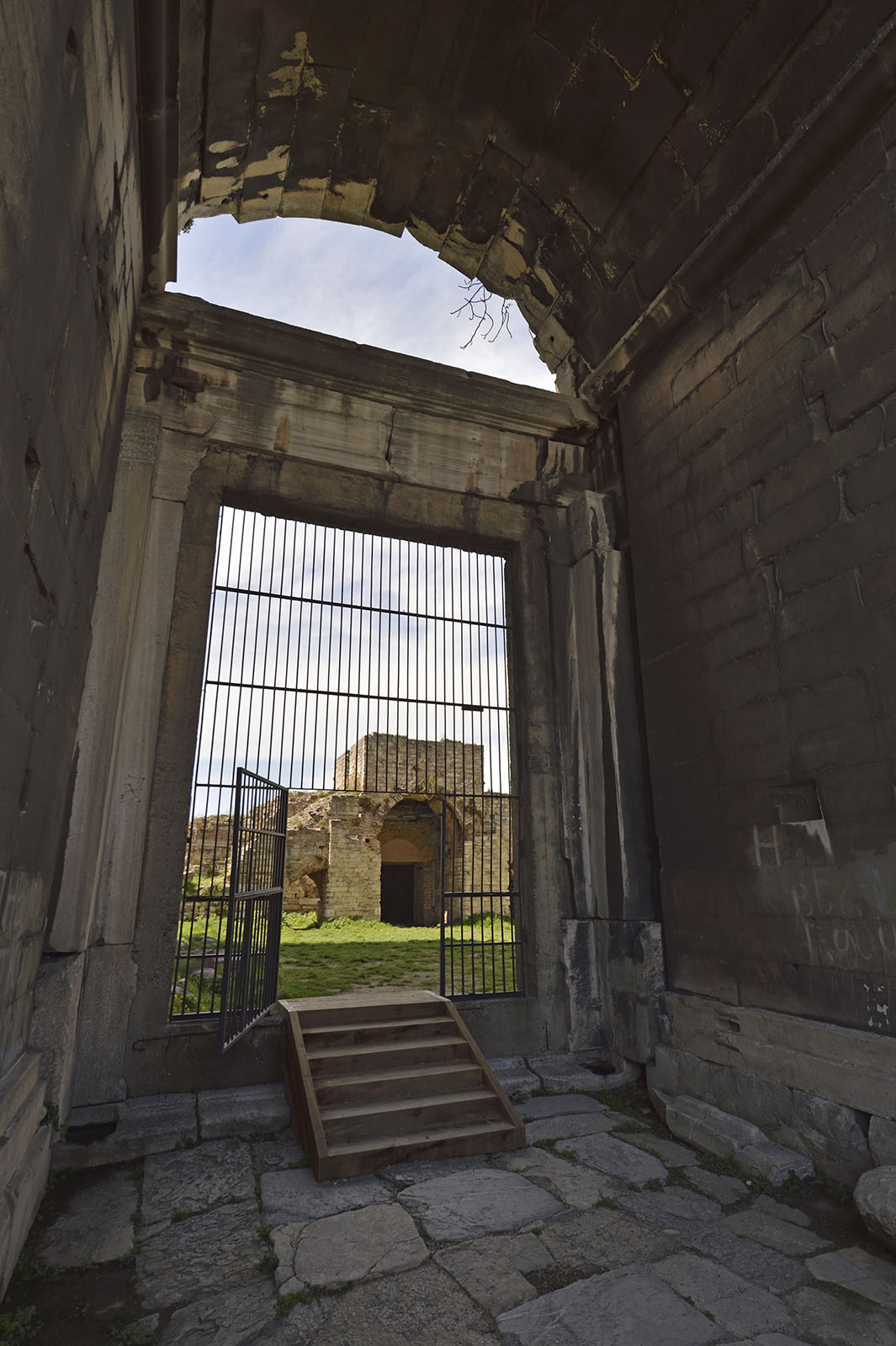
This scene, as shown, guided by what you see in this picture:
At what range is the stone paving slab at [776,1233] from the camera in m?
2.88

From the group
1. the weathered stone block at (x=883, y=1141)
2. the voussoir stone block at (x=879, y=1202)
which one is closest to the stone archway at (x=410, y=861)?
the weathered stone block at (x=883, y=1141)

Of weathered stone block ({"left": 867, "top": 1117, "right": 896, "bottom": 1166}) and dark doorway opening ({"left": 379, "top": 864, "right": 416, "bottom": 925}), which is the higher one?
dark doorway opening ({"left": 379, "top": 864, "right": 416, "bottom": 925})

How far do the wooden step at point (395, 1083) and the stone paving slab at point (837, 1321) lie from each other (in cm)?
213

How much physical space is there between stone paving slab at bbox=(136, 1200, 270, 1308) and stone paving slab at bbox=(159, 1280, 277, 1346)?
0.19 feet

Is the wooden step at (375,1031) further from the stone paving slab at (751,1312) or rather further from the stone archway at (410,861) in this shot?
the stone archway at (410,861)

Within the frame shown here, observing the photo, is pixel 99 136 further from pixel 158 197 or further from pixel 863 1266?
pixel 863 1266

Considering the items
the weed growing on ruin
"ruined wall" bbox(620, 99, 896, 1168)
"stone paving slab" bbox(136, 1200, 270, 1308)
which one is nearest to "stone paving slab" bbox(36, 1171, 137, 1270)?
"stone paving slab" bbox(136, 1200, 270, 1308)

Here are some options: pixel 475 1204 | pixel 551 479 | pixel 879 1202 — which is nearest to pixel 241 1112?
pixel 475 1204

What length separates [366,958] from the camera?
29.2 feet

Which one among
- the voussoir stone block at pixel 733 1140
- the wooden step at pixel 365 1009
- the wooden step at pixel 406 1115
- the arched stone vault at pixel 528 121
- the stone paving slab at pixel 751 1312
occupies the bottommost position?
the stone paving slab at pixel 751 1312

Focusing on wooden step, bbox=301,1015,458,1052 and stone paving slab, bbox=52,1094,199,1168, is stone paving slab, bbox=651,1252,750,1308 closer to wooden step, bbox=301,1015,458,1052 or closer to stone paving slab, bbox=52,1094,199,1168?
wooden step, bbox=301,1015,458,1052

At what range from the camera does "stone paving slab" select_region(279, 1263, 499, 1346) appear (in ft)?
7.52

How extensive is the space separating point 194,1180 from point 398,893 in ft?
46.7

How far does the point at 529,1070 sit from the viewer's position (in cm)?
490
